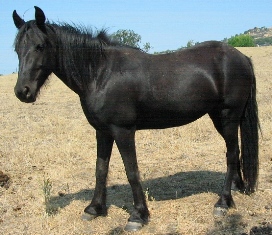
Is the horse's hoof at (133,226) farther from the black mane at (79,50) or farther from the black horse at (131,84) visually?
the black mane at (79,50)

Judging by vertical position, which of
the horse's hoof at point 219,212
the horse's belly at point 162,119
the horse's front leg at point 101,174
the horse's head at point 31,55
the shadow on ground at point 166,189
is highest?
the horse's head at point 31,55

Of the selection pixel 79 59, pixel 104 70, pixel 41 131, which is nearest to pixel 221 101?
pixel 104 70

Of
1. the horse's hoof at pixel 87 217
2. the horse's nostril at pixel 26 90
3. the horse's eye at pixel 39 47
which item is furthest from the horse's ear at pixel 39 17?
the horse's hoof at pixel 87 217

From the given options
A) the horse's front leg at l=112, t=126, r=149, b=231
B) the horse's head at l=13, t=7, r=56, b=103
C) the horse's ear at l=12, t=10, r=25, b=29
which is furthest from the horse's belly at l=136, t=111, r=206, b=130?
the horse's ear at l=12, t=10, r=25, b=29

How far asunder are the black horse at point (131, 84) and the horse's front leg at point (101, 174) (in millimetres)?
13

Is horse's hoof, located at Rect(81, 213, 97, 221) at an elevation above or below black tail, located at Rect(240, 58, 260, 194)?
below

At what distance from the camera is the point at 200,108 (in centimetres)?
500

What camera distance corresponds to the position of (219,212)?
196 inches

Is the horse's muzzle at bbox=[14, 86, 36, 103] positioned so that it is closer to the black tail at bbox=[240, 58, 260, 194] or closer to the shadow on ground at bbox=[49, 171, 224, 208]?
the shadow on ground at bbox=[49, 171, 224, 208]

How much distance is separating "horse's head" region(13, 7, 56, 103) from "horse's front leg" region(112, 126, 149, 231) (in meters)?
1.04

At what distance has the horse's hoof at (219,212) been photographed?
4.96 metres

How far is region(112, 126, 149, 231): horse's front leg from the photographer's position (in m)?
4.61

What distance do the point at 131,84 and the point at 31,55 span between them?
118cm

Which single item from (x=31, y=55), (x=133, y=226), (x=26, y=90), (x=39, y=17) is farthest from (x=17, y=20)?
(x=133, y=226)
